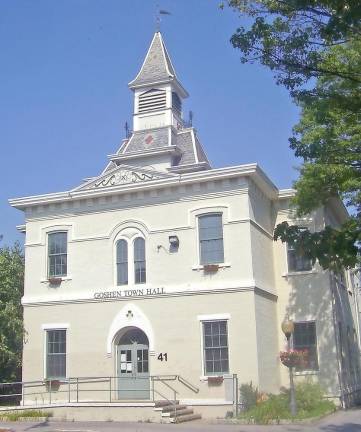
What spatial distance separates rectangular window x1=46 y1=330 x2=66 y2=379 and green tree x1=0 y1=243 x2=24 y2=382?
125 cm

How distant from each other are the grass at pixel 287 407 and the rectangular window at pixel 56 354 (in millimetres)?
7447

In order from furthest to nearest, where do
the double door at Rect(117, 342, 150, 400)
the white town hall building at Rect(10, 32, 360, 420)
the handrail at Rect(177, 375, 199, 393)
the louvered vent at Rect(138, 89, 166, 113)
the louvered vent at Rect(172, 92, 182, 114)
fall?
the louvered vent at Rect(172, 92, 182, 114) < the louvered vent at Rect(138, 89, 166, 113) < the double door at Rect(117, 342, 150, 400) < the white town hall building at Rect(10, 32, 360, 420) < the handrail at Rect(177, 375, 199, 393)

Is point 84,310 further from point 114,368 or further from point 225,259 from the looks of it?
point 225,259

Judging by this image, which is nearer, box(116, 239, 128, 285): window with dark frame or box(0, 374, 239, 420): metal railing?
box(0, 374, 239, 420): metal railing

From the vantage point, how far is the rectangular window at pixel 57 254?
79.4 feet

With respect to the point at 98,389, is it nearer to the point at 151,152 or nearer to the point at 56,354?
the point at 56,354

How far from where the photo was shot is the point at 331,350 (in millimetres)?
A: 22875

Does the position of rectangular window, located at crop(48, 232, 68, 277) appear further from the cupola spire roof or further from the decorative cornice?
the cupola spire roof

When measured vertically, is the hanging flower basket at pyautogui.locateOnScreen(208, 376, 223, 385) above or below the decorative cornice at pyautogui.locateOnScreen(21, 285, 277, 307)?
below

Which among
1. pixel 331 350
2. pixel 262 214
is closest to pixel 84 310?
pixel 262 214

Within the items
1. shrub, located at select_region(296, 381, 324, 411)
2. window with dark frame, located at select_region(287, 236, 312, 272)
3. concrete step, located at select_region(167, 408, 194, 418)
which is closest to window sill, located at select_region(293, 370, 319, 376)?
shrub, located at select_region(296, 381, 324, 411)

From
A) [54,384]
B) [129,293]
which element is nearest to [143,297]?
[129,293]

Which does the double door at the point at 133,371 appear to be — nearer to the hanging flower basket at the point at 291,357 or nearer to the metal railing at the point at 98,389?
the metal railing at the point at 98,389

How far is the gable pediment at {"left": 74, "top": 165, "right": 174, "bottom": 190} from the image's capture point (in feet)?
76.1
